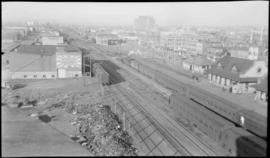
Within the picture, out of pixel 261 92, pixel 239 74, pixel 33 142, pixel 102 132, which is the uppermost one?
pixel 239 74

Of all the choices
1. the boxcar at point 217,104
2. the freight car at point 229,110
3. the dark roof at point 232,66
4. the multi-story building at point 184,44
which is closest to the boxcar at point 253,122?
the freight car at point 229,110

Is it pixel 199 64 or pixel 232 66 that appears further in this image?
pixel 199 64

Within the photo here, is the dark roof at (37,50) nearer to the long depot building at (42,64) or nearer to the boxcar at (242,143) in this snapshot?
the long depot building at (42,64)

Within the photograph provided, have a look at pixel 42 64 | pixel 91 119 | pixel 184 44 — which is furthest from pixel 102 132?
pixel 184 44

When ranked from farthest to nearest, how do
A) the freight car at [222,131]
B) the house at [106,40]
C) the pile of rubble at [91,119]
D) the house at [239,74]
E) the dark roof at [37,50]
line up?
the house at [106,40] < the dark roof at [37,50] < the house at [239,74] < the pile of rubble at [91,119] < the freight car at [222,131]

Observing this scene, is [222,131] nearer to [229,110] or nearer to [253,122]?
[253,122]

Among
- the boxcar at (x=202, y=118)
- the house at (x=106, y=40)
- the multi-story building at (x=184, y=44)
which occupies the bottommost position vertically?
the boxcar at (x=202, y=118)

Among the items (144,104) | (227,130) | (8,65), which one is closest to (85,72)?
(8,65)
